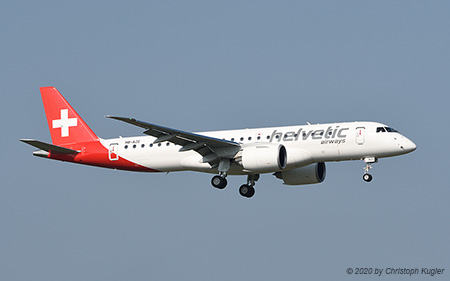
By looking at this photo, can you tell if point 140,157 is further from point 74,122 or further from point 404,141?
point 404,141

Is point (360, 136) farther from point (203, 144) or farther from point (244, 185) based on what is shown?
point (203, 144)

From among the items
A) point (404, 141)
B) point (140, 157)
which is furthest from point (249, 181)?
point (404, 141)

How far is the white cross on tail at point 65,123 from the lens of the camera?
5362 cm

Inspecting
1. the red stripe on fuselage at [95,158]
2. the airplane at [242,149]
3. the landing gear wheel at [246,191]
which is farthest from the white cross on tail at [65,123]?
the landing gear wheel at [246,191]

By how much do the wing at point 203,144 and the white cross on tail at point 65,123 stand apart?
28.5 feet

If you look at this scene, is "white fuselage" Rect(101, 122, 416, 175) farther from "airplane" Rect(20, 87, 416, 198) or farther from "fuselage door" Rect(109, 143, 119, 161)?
"fuselage door" Rect(109, 143, 119, 161)

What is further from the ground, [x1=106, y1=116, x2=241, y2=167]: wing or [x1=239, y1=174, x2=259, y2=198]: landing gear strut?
[x1=106, y1=116, x2=241, y2=167]: wing

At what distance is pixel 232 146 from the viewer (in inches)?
1879

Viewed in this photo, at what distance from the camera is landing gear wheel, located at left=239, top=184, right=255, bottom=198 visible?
164ft

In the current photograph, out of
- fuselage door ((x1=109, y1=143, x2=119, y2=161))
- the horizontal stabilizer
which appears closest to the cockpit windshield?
fuselage door ((x1=109, y1=143, x2=119, y2=161))

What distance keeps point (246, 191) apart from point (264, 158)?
14.1ft

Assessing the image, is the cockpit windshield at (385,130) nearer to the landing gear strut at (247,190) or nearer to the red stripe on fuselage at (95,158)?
the landing gear strut at (247,190)

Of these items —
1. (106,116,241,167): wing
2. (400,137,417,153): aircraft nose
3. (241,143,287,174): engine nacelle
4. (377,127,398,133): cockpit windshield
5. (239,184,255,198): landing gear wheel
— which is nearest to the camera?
(106,116,241,167): wing

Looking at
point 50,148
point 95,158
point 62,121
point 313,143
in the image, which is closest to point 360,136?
point 313,143
